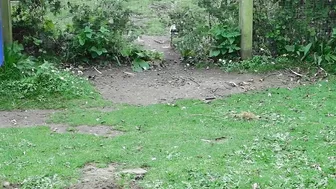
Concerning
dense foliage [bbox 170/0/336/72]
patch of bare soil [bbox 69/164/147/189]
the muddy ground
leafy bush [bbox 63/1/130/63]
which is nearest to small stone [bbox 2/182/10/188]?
patch of bare soil [bbox 69/164/147/189]

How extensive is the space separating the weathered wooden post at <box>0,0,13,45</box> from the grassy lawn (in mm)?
1935

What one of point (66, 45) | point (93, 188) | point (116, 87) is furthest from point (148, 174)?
point (66, 45)

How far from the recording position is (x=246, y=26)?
9.30m

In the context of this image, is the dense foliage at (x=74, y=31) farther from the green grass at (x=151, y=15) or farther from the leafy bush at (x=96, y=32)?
the green grass at (x=151, y=15)

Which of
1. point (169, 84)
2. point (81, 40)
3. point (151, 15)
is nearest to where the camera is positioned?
point (169, 84)

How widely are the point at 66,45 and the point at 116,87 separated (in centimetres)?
123

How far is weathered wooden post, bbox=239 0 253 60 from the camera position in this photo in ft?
30.3

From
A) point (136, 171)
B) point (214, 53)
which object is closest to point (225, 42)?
point (214, 53)

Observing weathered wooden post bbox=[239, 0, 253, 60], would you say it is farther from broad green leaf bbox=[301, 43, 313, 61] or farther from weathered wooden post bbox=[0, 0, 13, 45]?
weathered wooden post bbox=[0, 0, 13, 45]

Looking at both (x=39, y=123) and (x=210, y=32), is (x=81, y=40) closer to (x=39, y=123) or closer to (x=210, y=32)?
(x=210, y=32)

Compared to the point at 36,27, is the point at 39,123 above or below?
below

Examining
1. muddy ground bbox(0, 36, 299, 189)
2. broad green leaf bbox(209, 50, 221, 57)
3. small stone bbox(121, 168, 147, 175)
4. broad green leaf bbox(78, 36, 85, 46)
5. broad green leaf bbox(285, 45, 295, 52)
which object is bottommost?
small stone bbox(121, 168, 147, 175)

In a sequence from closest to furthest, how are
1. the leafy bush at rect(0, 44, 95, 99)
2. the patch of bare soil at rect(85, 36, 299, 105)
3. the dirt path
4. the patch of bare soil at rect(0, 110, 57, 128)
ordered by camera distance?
the patch of bare soil at rect(0, 110, 57, 128), the leafy bush at rect(0, 44, 95, 99), the dirt path, the patch of bare soil at rect(85, 36, 299, 105)

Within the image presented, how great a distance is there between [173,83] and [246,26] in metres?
1.41
